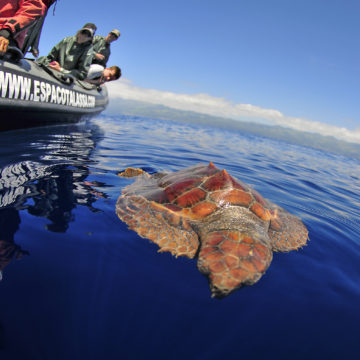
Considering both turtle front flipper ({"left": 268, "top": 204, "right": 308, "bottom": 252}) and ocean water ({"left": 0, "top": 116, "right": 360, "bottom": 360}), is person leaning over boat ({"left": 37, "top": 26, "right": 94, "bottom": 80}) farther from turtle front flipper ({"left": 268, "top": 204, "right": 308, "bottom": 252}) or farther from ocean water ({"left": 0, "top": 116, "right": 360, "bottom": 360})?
turtle front flipper ({"left": 268, "top": 204, "right": 308, "bottom": 252})

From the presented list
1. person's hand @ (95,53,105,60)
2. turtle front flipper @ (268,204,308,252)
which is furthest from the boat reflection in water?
person's hand @ (95,53,105,60)

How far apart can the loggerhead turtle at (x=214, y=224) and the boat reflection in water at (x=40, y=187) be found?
696mm

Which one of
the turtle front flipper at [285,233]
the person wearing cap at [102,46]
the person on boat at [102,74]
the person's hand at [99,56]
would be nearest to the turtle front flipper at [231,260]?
the turtle front flipper at [285,233]

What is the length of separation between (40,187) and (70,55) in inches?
283

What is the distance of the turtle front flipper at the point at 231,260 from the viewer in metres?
2.09

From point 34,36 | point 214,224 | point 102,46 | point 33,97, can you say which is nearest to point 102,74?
point 102,46

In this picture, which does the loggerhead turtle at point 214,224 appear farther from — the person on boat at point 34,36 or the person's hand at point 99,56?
the person's hand at point 99,56

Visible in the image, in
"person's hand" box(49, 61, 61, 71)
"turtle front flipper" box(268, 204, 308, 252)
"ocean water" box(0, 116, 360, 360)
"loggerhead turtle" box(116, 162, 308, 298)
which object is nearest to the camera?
"ocean water" box(0, 116, 360, 360)

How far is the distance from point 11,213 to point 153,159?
200 inches

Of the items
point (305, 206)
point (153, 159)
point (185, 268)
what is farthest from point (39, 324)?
point (153, 159)

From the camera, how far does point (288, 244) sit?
3.13 meters

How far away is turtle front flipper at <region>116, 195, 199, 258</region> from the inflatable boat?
4343 mm

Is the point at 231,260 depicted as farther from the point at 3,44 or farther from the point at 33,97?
the point at 33,97

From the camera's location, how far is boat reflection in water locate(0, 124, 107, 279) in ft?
8.36
